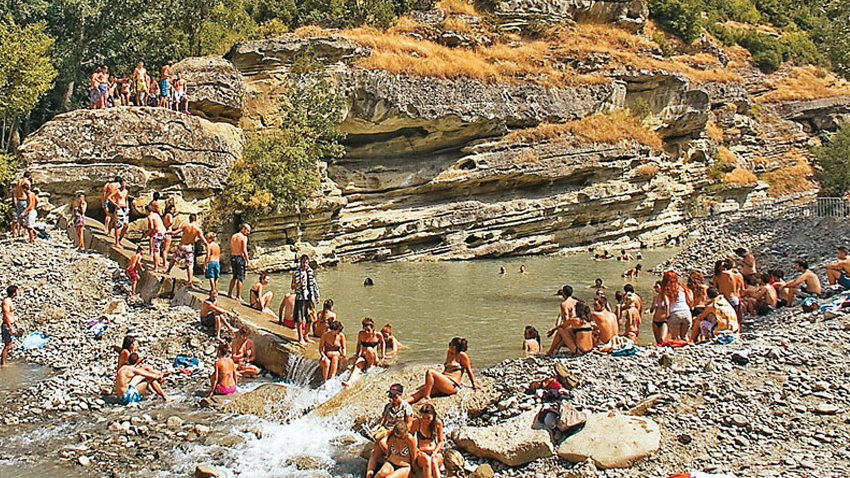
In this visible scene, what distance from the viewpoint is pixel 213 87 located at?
26.2 m

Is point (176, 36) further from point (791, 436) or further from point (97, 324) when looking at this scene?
point (791, 436)

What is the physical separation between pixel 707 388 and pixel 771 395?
30.8 inches

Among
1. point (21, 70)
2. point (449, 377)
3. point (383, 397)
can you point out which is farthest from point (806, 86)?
point (383, 397)

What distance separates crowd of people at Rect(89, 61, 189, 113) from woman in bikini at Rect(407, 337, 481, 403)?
17360mm

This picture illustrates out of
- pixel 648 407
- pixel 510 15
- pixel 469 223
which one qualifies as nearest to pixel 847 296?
pixel 648 407

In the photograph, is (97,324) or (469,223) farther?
(469,223)

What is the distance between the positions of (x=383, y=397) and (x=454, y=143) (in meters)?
23.1

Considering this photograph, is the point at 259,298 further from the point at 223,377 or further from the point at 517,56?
the point at 517,56

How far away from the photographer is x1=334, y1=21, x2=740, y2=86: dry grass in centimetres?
3269

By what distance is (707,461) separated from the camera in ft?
26.8

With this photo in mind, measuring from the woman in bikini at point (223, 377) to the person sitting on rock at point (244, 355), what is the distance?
773 millimetres

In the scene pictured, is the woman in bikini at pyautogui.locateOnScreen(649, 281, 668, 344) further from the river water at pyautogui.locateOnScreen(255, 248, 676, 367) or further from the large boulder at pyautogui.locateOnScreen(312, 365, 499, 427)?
the large boulder at pyautogui.locateOnScreen(312, 365, 499, 427)

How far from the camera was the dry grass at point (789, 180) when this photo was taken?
47031mm

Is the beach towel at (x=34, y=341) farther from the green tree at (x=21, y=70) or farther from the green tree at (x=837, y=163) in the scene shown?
the green tree at (x=837, y=163)
